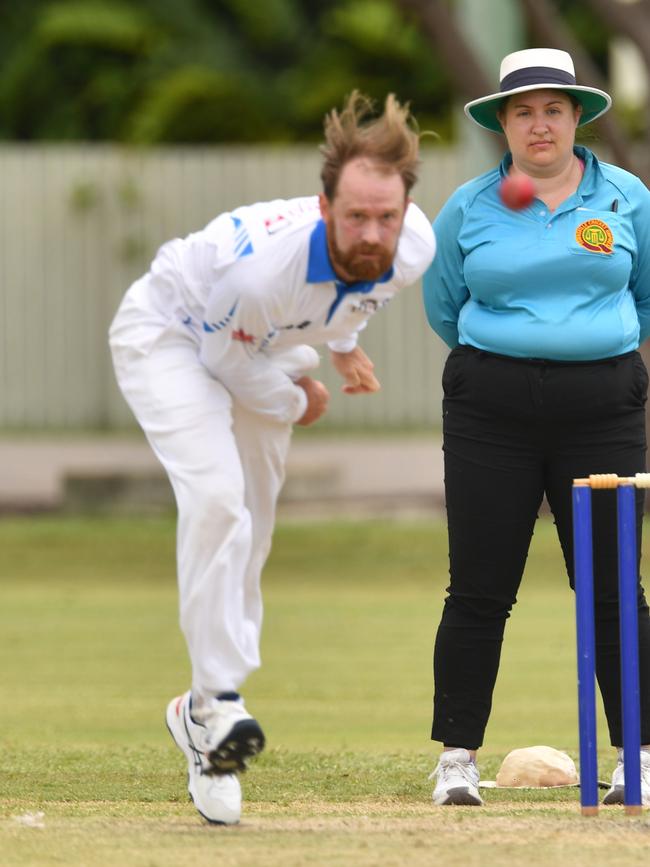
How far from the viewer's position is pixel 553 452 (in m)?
5.50

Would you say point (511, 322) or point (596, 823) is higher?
point (511, 322)

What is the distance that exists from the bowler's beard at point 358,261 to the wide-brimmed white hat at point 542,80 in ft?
2.95

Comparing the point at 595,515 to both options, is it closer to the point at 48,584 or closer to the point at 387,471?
the point at 48,584

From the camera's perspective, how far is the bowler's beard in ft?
15.4

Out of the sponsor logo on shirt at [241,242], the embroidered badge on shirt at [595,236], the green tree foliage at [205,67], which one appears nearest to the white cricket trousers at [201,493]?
the sponsor logo on shirt at [241,242]

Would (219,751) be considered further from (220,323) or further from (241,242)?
(241,242)

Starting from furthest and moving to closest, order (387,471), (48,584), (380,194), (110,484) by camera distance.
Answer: (387,471), (110,484), (48,584), (380,194)

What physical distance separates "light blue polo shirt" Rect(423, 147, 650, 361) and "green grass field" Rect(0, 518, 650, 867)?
4.25 feet

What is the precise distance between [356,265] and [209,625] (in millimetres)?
980

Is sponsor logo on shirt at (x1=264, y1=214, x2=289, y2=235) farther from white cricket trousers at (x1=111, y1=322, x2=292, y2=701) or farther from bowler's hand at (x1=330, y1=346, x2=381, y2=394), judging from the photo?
bowler's hand at (x1=330, y1=346, x2=381, y2=394)

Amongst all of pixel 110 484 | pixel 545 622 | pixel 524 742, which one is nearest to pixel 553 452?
pixel 524 742

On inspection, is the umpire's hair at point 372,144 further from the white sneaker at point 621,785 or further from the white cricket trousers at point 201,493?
the white sneaker at point 621,785

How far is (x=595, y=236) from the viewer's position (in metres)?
5.37

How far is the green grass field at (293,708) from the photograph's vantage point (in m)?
4.63
